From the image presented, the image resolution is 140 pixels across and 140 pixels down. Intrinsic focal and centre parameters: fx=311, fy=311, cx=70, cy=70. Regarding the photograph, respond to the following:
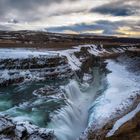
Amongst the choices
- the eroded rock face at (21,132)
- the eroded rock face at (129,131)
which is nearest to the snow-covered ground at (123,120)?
the eroded rock face at (129,131)

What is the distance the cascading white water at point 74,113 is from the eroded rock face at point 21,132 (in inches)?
43.3

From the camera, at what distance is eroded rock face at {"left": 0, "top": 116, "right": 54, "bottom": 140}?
17.9 meters

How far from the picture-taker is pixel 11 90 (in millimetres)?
33281

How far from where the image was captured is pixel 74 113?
88.1 ft

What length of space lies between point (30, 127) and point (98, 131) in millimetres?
4481

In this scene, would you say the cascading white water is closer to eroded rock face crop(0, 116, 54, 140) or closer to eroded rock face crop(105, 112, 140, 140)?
eroded rock face crop(0, 116, 54, 140)

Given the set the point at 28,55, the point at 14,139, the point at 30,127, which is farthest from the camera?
the point at 28,55

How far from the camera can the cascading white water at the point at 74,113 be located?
21.9 metres

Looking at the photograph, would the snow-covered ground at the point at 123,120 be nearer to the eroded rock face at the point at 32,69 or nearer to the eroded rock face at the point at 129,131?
the eroded rock face at the point at 129,131

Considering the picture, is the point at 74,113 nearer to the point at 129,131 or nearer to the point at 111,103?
the point at 111,103

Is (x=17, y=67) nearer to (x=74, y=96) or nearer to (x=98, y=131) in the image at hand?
(x=74, y=96)

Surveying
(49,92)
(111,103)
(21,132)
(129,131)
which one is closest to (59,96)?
(49,92)

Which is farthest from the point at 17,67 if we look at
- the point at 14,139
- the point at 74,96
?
the point at 14,139

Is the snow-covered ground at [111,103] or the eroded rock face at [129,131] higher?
the eroded rock face at [129,131]
